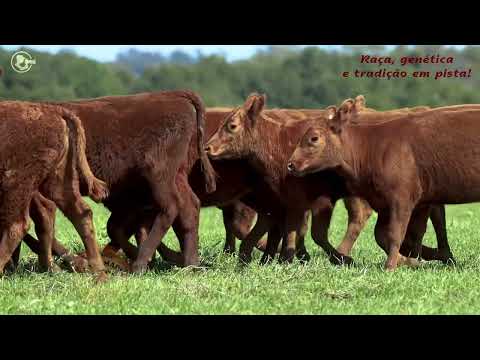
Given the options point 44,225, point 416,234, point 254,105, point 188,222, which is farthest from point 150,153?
point 416,234

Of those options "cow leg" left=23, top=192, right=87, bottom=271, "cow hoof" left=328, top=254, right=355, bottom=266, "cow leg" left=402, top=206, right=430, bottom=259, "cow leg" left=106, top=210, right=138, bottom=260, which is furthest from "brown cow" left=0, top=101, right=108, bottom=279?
"cow leg" left=402, top=206, right=430, bottom=259

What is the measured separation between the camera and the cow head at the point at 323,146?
34.3 feet

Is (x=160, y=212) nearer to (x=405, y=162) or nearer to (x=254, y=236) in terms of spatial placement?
(x=254, y=236)

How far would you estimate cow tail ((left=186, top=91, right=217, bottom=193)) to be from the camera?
10.6m

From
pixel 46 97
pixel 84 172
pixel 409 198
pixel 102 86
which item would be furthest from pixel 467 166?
pixel 102 86

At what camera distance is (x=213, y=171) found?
10695 millimetres

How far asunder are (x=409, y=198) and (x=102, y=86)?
95.7 feet

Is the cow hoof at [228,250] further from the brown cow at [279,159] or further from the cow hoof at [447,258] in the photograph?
the cow hoof at [447,258]

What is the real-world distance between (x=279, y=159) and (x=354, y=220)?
1177mm

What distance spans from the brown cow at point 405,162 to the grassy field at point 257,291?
58 cm

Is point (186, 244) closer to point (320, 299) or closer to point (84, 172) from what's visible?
point (84, 172)

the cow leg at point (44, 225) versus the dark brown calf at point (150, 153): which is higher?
the dark brown calf at point (150, 153)

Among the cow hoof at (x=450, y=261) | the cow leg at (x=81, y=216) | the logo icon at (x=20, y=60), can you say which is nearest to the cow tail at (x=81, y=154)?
the cow leg at (x=81, y=216)

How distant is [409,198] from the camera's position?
398 inches
